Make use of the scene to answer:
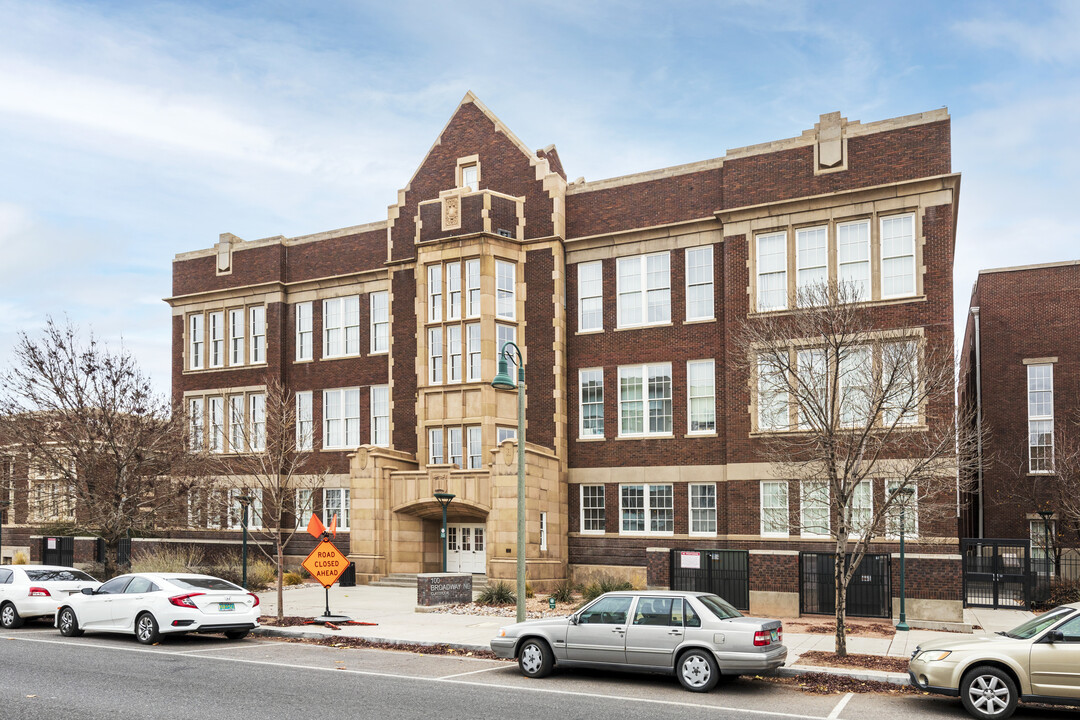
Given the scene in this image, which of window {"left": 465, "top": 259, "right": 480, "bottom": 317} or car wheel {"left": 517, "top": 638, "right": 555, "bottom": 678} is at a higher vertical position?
window {"left": 465, "top": 259, "right": 480, "bottom": 317}

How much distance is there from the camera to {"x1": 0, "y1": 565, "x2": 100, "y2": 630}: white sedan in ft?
70.2

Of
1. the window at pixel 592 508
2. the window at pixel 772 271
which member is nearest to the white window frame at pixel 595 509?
the window at pixel 592 508

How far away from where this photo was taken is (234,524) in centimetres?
3784

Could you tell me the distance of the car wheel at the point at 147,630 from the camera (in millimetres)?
18453

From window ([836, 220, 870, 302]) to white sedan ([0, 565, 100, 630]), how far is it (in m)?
21.1

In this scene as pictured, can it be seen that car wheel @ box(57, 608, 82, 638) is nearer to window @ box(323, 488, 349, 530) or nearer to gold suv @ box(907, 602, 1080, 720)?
window @ box(323, 488, 349, 530)

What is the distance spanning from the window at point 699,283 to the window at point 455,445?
8.85m

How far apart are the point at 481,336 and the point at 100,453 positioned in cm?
1237

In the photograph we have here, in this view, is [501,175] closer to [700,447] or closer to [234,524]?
[700,447]

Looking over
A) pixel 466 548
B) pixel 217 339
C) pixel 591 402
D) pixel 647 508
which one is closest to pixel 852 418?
pixel 647 508

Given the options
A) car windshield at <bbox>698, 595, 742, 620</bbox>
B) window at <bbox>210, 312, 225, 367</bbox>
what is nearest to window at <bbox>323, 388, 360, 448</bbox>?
window at <bbox>210, 312, 225, 367</bbox>

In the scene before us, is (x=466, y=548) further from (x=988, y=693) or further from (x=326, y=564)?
(x=988, y=693)

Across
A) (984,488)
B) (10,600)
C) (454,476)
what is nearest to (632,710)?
(10,600)

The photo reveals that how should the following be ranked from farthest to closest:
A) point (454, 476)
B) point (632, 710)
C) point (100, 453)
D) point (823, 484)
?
1. point (454, 476)
2. point (100, 453)
3. point (823, 484)
4. point (632, 710)
